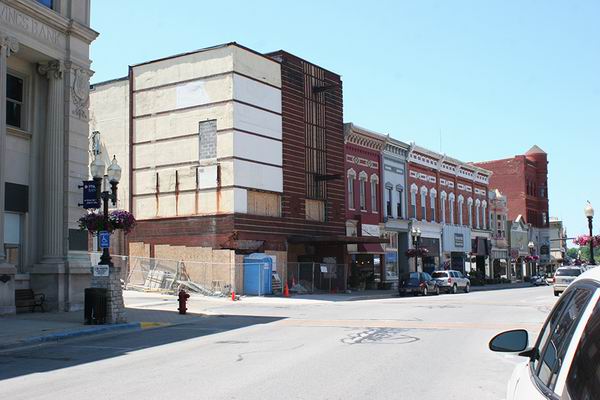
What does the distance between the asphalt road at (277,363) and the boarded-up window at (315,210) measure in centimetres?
2357

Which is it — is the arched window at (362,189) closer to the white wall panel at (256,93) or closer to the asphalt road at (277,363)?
the white wall panel at (256,93)

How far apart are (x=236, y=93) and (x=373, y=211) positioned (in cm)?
1687

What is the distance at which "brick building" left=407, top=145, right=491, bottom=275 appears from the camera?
56281mm

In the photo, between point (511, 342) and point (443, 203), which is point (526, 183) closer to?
point (443, 203)

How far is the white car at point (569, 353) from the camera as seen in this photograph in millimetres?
2453

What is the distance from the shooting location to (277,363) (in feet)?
36.0

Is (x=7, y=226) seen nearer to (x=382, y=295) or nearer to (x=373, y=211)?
(x=382, y=295)

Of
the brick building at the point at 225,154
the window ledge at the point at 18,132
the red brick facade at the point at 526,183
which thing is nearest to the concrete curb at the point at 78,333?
the window ledge at the point at 18,132

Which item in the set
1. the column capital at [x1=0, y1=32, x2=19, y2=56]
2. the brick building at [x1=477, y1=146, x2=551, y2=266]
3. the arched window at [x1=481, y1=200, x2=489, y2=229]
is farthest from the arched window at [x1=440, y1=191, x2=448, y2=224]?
the column capital at [x1=0, y1=32, x2=19, y2=56]

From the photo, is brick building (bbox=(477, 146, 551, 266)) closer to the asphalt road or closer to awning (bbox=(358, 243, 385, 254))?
awning (bbox=(358, 243, 385, 254))

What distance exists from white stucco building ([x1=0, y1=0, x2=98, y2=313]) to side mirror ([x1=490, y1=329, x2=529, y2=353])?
788 inches

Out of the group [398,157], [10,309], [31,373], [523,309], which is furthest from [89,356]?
[398,157]

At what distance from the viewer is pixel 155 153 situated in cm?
3975

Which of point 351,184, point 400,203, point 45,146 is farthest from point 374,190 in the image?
point 45,146
